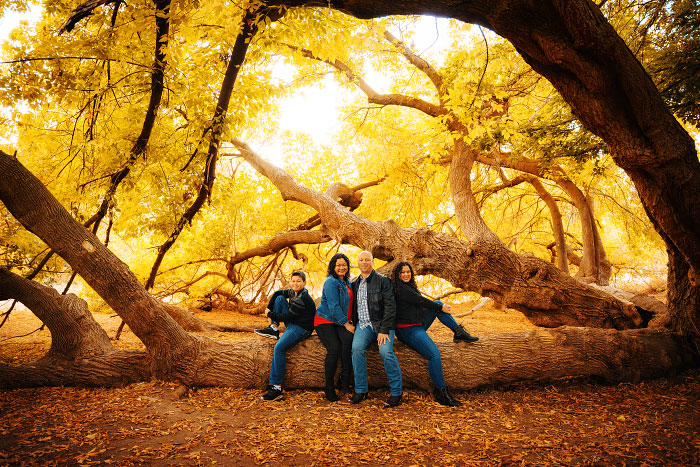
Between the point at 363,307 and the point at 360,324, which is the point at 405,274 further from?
the point at 360,324

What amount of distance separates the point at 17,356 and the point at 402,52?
8296 mm

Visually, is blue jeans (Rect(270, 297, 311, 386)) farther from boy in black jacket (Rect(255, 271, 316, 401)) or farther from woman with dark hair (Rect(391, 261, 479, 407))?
woman with dark hair (Rect(391, 261, 479, 407))

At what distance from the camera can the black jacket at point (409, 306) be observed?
4402 mm

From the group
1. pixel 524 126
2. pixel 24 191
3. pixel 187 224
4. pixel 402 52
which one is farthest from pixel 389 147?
pixel 24 191

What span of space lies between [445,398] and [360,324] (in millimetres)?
1165

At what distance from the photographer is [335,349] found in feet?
14.3

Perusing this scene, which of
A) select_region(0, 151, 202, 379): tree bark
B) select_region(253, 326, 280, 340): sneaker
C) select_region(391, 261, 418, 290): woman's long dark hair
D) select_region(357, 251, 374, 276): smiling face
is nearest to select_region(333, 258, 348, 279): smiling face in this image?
select_region(357, 251, 374, 276): smiling face

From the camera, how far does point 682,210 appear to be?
3928 millimetres

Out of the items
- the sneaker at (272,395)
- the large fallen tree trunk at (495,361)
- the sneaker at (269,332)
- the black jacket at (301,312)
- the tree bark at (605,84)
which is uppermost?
the tree bark at (605,84)

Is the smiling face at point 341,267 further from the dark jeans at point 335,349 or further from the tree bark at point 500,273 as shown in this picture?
the tree bark at point 500,273

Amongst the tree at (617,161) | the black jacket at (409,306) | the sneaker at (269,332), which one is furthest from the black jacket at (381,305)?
the sneaker at (269,332)

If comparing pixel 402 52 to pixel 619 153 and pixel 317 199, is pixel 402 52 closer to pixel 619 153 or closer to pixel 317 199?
pixel 317 199

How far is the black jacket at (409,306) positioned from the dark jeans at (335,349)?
61 cm

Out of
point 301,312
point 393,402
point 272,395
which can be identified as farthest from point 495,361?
point 272,395
